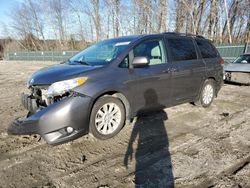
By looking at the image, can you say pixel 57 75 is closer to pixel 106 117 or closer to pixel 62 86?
pixel 62 86

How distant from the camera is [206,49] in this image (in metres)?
5.60

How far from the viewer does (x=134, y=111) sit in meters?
4.04

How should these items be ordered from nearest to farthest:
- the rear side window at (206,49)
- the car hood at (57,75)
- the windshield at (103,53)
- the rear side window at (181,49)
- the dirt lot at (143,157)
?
the dirt lot at (143,157)
the car hood at (57,75)
the windshield at (103,53)
the rear side window at (181,49)
the rear side window at (206,49)

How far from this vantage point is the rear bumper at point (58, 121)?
309 centimetres

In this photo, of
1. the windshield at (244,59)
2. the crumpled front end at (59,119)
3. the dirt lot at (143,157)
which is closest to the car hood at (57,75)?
the crumpled front end at (59,119)

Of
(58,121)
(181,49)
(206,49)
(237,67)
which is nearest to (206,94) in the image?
(206,49)

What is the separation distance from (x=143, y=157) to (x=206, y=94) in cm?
314

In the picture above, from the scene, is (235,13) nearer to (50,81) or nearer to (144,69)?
(144,69)

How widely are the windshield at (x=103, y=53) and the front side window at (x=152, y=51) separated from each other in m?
0.26

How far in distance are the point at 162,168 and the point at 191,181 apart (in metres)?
0.40

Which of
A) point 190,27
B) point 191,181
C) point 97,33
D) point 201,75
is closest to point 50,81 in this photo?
point 191,181

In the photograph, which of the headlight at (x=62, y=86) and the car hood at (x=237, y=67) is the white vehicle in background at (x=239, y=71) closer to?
the car hood at (x=237, y=67)

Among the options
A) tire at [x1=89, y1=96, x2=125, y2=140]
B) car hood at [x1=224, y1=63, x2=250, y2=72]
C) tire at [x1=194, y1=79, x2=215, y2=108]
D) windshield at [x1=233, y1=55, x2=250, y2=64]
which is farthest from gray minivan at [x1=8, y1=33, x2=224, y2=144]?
windshield at [x1=233, y1=55, x2=250, y2=64]

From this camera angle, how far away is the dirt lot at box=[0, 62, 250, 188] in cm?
265
